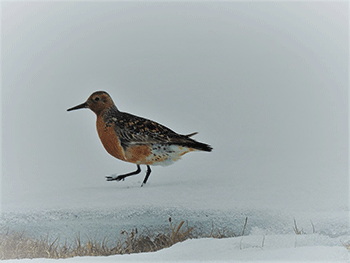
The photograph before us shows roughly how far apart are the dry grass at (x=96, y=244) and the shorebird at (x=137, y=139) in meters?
0.33

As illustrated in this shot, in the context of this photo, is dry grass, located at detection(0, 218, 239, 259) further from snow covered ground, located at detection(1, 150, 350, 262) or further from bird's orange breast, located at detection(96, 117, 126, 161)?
bird's orange breast, located at detection(96, 117, 126, 161)

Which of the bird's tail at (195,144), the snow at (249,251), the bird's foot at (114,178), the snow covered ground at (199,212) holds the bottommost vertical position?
the snow at (249,251)

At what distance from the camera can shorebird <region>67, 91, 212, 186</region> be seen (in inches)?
105

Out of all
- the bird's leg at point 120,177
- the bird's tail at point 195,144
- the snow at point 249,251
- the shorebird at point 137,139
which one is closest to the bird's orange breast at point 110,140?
the shorebird at point 137,139

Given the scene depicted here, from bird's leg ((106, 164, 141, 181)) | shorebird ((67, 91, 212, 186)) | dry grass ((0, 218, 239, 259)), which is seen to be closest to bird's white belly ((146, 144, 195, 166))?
shorebird ((67, 91, 212, 186))

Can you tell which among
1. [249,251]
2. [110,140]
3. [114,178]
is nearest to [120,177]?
[114,178]

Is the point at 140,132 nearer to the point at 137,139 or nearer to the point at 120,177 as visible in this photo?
the point at 137,139

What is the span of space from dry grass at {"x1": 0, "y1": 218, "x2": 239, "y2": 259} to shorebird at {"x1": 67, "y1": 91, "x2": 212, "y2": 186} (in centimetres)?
33

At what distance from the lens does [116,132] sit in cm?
268

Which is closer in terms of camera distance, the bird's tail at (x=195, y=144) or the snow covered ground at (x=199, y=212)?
the snow covered ground at (x=199, y=212)

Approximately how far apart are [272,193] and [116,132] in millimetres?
977

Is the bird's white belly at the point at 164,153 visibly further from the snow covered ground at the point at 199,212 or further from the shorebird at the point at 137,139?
the snow covered ground at the point at 199,212

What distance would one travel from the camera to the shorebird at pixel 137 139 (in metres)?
2.67

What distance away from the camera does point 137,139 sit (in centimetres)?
267
